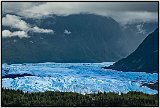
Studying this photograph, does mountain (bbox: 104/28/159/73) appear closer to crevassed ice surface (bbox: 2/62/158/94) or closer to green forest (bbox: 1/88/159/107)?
crevassed ice surface (bbox: 2/62/158/94)

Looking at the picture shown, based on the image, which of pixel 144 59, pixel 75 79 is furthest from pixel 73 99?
pixel 144 59

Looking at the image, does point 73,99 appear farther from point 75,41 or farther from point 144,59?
point 144,59

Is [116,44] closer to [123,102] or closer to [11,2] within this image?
[123,102]

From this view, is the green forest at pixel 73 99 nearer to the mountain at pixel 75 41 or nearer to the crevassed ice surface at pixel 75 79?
the crevassed ice surface at pixel 75 79

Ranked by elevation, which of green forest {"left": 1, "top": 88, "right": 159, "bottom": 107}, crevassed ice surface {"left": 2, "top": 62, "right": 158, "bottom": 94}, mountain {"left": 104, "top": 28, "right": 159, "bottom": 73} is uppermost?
mountain {"left": 104, "top": 28, "right": 159, "bottom": 73}

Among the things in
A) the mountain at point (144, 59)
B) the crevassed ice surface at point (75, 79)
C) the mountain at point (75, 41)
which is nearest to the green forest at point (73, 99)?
the crevassed ice surface at point (75, 79)

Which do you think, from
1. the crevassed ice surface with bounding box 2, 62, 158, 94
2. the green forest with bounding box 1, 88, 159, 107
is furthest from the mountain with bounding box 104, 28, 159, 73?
the green forest with bounding box 1, 88, 159, 107
